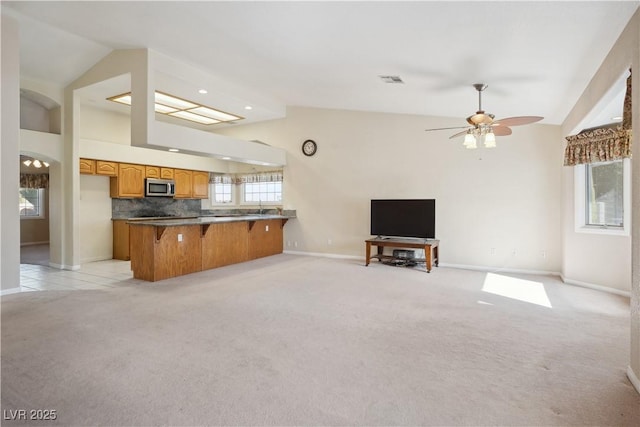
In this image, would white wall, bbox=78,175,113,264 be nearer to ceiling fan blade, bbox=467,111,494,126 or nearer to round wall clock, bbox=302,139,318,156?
round wall clock, bbox=302,139,318,156

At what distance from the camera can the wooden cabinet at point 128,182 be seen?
6922 mm

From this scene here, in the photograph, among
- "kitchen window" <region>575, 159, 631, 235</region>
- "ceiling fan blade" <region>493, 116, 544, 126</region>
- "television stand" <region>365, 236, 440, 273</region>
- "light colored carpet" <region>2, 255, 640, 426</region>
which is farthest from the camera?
"television stand" <region>365, 236, 440, 273</region>

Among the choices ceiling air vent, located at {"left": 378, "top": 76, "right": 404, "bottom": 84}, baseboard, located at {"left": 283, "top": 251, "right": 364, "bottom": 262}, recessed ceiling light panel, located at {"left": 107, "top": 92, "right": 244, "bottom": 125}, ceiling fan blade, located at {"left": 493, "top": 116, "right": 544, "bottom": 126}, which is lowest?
baseboard, located at {"left": 283, "top": 251, "right": 364, "bottom": 262}

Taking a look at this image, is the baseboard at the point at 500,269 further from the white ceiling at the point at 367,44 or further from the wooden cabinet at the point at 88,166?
the wooden cabinet at the point at 88,166

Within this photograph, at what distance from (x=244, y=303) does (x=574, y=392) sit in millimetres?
3139

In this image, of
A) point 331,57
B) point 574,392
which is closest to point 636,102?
point 574,392

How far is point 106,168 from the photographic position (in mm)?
6656

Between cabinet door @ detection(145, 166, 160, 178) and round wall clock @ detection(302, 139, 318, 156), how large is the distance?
11.1 feet

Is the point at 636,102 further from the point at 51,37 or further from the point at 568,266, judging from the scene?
the point at 51,37

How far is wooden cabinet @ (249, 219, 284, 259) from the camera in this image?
709 cm

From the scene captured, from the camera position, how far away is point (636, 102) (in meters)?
2.21

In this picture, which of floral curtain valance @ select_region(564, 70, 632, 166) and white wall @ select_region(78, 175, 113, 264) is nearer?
floral curtain valance @ select_region(564, 70, 632, 166)

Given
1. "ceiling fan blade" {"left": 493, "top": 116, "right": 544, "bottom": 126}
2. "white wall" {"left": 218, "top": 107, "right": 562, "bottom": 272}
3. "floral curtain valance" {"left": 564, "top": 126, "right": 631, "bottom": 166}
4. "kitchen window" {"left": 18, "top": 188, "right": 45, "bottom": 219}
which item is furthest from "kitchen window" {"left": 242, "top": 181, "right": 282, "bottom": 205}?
"kitchen window" {"left": 18, "top": 188, "right": 45, "bottom": 219}

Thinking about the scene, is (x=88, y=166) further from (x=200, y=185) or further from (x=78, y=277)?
(x=200, y=185)
